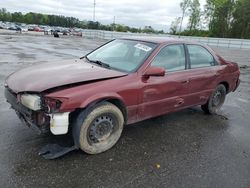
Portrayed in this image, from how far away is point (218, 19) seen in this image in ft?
199

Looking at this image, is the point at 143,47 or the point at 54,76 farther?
the point at 143,47

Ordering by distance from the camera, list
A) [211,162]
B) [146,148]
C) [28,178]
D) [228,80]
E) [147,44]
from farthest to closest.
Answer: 1. [228,80]
2. [147,44]
3. [146,148]
4. [211,162]
5. [28,178]

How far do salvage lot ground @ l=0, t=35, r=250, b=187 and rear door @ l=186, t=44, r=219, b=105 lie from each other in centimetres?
59

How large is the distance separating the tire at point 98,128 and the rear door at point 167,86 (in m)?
0.51

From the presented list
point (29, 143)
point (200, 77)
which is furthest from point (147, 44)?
point (29, 143)

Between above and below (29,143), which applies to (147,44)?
above

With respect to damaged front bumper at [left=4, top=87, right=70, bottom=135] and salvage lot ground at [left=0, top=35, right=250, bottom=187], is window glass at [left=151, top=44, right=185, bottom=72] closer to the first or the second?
salvage lot ground at [left=0, top=35, right=250, bottom=187]

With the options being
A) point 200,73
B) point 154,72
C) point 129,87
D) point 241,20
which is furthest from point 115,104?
point 241,20

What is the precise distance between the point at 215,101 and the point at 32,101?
409 centimetres

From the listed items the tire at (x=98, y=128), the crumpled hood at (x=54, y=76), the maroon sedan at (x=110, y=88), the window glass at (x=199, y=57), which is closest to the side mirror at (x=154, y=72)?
the maroon sedan at (x=110, y=88)

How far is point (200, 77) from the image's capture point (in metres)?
5.09

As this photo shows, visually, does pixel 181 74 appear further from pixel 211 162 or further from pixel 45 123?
pixel 45 123

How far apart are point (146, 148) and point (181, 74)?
1503 millimetres

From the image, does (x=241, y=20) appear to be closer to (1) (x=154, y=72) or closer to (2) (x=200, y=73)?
(2) (x=200, y=73)
